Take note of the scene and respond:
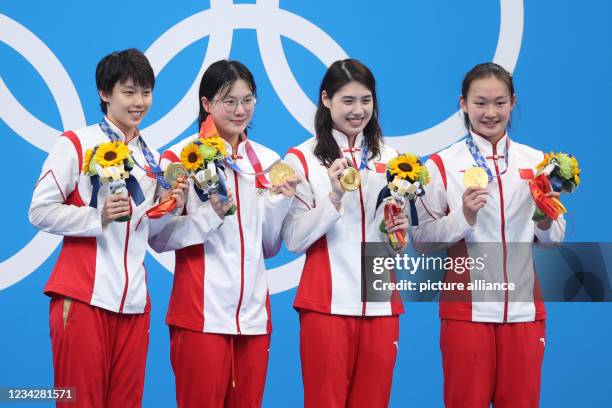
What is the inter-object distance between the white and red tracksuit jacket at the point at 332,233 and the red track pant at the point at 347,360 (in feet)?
0.18

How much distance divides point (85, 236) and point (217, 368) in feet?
2.37

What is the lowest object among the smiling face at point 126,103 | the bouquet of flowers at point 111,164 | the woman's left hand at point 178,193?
the woman's left hand at point 178,193

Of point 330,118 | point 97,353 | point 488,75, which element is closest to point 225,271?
point 97,353

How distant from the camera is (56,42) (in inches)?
211

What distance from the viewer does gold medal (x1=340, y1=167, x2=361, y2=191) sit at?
3840 millimetres

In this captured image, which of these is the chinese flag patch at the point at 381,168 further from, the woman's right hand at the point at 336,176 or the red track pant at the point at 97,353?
the red track pant at the point at 97,353

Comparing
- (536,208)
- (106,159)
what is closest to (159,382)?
(106,159)

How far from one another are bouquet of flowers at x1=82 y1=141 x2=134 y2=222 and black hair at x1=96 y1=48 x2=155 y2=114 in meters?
0.34

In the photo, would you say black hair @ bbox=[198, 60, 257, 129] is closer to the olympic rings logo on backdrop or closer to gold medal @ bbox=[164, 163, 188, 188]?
gold medal @ bbox=[164, 163, 188, 188]

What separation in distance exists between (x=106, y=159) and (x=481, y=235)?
1561 millimetres

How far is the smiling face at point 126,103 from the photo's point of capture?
389 cm

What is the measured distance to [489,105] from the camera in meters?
4.10

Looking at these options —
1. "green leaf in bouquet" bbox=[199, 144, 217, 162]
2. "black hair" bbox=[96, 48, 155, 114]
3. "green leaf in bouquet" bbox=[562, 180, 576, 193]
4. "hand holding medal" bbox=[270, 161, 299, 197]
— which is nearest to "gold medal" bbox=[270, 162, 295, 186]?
"hand holding medal" bbox=[270, 161, 299, 197]

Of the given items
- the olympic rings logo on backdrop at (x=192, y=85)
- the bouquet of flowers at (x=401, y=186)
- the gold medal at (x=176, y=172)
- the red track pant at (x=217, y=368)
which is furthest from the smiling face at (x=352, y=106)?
the olympic rings logo on backdrop at (x=192, y=85)
